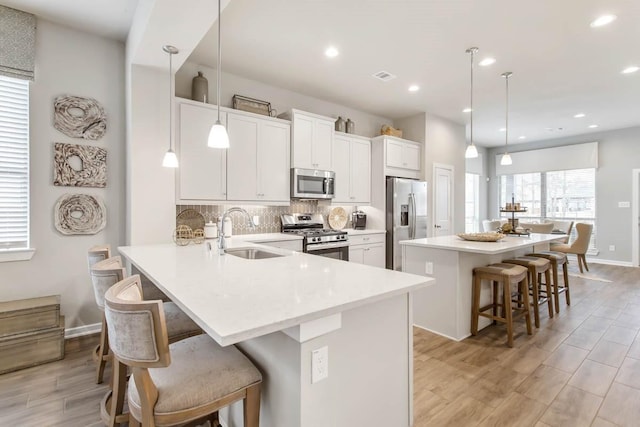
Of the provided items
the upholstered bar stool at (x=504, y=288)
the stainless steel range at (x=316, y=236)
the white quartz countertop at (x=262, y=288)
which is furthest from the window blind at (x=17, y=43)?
the upholstered bar stool at (x=504, y=288)

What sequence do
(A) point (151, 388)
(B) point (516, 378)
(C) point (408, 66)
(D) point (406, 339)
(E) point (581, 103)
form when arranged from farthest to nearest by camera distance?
1. (E) point (581, 103)
2. (C) point (408, 66)
3. (B) point (516, 378)
4. (D) point (406, 339)
5. (A) point (151, 388)

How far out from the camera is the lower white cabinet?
455cm

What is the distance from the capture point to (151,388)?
1.08 m

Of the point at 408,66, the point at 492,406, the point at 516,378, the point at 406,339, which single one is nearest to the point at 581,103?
the point at 408,66

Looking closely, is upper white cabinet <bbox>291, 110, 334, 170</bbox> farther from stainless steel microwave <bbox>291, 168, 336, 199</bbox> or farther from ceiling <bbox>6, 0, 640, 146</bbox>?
ceiling <bbox>6, 0, 640, 146</bbox>

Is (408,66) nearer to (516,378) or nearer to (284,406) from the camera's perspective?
(516,378)

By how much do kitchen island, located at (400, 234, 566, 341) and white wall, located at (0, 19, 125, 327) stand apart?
10.5ft

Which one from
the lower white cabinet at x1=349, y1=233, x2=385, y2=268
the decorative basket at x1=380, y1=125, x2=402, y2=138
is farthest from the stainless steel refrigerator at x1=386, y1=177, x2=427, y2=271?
the decorative basket at x1=380, y1=125, x2=402, y2=138

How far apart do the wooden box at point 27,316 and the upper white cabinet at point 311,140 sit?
2.87 m

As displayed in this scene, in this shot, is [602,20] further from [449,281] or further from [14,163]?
[14,163]

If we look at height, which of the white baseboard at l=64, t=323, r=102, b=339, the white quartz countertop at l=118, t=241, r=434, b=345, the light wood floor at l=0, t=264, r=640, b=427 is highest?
the white quartz countertop at l=118, t=241, r=434, b=345

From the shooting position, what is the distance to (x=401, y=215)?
16.7 ft

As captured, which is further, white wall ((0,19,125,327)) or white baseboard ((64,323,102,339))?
white baseboard ((64,323,102,339))

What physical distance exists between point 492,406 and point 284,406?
152 centimetres
